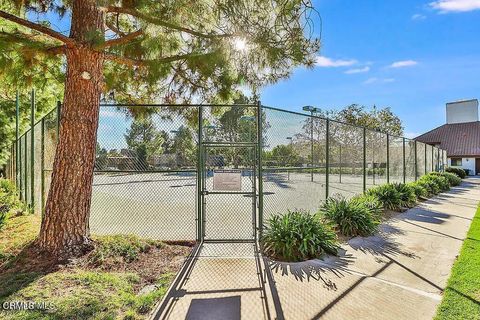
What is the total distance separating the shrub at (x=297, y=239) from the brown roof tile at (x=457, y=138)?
3975 cm

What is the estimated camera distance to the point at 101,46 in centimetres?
420

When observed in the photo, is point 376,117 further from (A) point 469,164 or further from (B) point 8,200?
(B) point 8,200

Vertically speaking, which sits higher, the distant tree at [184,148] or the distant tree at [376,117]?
the distant tree at [376,117]

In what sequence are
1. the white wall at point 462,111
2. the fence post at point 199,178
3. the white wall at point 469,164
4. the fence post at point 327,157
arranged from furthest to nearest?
the white wall at point 462,111 → the white wall at point 469,164 → the fence post at point 327,157 → the fence post at point 199,178

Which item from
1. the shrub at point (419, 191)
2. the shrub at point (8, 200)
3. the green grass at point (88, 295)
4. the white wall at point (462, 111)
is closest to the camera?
the green grass at point (88, 295)

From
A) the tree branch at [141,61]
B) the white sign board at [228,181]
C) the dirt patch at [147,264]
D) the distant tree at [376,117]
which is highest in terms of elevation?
the distant tree at [376,117]

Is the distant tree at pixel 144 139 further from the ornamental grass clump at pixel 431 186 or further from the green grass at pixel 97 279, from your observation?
the ornamental grass clump at pixel 431 186

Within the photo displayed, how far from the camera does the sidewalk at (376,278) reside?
10.5 ft

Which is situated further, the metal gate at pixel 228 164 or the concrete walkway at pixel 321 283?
the metal gate at pixel 228 164

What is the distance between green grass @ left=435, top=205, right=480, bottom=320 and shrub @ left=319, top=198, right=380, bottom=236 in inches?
63.1

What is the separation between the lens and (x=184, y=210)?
29.4 ft

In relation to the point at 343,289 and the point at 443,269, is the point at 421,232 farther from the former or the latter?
the point at 343,289

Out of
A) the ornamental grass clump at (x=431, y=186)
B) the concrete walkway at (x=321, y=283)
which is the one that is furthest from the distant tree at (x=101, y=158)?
the ornamental grass clump at (x=431, y=186)

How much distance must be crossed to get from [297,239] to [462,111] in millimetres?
47094
